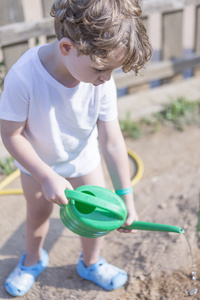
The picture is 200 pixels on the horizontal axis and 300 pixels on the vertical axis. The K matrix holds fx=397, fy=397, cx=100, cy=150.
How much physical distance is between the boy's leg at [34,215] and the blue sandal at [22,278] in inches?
1.2

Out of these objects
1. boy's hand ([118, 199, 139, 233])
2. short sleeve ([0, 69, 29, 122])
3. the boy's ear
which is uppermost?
the boy's ear

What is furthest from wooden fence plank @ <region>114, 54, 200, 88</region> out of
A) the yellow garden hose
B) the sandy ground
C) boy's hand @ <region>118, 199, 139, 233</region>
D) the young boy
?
boy's hand @ <region>118, 199, 139, 233</region>

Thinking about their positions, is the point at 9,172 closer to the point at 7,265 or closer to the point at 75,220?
the point at 7,265

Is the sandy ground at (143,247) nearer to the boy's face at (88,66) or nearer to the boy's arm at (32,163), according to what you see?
the boy's arm at (32,163)

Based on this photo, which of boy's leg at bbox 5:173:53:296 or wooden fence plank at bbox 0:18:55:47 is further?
wooden fence plank at bbox 0:18:55:47

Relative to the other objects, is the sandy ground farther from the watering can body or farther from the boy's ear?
the boy's ear

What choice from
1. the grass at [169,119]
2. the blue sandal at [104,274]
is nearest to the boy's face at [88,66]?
the blue sandal at [104,274]

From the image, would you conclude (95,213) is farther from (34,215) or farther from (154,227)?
(34,215)

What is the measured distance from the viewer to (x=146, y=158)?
119 inches

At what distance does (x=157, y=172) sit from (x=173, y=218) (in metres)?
0.56

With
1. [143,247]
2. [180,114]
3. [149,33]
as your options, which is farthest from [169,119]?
[143,247]

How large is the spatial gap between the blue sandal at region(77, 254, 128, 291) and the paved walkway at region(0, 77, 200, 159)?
168cm

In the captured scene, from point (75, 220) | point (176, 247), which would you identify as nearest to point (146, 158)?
point (176, 247)

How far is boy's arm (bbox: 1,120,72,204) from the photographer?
1.44 metres
